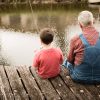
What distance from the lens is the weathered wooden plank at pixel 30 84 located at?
4.67 meters

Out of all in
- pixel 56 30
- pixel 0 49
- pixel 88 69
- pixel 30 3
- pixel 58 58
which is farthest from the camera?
pixel 30 3

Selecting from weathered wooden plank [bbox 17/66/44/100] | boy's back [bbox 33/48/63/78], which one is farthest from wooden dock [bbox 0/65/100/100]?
boy's back [bbox 33/48/63/78]

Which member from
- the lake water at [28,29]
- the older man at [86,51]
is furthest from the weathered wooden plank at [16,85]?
the lake water at [28,29]

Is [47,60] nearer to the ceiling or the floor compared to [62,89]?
nearer to the ceiling

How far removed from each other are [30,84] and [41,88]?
24cm

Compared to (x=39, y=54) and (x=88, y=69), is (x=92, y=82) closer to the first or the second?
(x=88, y=69)

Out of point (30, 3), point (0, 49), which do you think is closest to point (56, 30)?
point (0, 49)

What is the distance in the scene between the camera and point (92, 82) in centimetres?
504

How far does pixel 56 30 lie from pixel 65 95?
10.7 metres

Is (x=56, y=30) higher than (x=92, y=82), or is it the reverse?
(x=92, y=82)

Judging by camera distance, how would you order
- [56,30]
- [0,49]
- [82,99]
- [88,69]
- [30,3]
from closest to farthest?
[82,99], [88,69], [0,49], [56,30], [30,3]

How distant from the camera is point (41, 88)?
16.3 feet

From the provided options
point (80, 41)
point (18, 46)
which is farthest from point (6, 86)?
point (18, 46)

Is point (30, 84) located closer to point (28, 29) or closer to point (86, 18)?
point (86, 18)
